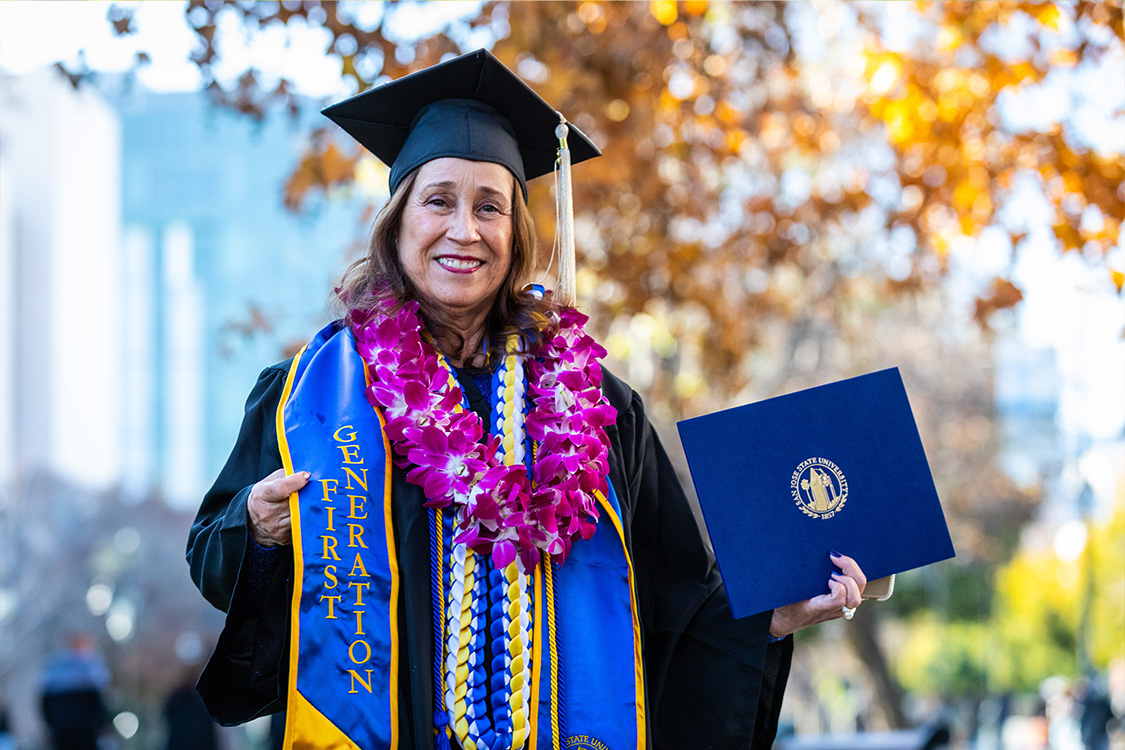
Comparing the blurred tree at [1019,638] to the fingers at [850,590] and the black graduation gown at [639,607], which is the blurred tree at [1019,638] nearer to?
the black graduation gown at [639,607]

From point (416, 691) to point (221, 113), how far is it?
4.53 m

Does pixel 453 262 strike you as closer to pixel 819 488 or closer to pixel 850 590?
pixel 819 488

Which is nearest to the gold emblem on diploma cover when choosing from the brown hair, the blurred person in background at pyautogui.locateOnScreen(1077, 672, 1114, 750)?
the brown hair

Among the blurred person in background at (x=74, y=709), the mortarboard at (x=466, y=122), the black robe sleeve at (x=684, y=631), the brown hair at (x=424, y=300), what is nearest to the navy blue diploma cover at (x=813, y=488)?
the black robe sleeve at (x=684, y=631)

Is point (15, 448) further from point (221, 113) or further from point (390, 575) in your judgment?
point (390, 575)

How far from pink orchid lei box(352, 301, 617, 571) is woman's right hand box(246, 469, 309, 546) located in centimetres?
25

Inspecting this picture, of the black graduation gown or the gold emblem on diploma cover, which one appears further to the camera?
the gold emblem on diploma cover

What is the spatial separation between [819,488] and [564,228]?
89cm

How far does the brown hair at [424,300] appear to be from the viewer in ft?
7.89

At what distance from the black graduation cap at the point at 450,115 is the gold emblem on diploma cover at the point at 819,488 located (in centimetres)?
A: 92

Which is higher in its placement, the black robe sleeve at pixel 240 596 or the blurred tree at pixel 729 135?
the blurred tree at pixel 729 135

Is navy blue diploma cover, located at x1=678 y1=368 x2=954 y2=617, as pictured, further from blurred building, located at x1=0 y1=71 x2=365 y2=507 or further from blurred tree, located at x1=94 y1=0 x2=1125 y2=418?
blurred building, located at x1=0 y1=71 x2=365 y2=507

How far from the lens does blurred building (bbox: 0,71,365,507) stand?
3741cm

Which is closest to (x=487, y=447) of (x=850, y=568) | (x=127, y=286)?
(x=850, y=568)
